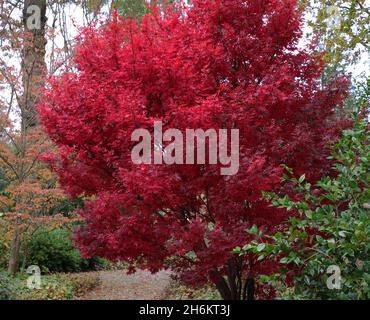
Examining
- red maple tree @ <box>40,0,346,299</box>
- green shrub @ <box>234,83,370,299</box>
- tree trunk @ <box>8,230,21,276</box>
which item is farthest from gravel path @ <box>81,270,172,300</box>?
green shrub @ <box>234,83,370,299</box>

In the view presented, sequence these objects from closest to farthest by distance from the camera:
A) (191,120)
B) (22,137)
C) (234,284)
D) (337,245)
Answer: (337,245), (191,120), (234,284), (22,137)

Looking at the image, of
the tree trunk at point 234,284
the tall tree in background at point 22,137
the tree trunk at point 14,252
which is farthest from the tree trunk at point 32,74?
the tree trunk at point 234,284

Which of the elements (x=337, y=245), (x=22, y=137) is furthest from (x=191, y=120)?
(x=22, y=137)

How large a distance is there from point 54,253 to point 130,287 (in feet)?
7.79

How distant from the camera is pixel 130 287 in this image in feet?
40.4

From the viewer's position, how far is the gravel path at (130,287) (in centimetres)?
1136

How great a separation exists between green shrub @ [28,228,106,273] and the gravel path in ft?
2.85

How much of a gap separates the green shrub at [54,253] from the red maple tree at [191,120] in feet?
24.3

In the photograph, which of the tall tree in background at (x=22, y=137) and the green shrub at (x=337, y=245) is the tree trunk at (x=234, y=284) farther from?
the tall tree in background at (x=22, y=137)

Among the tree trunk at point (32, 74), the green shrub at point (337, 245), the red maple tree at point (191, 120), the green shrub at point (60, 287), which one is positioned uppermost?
the tree trunk at point (32, 74)

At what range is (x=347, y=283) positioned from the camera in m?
3.42

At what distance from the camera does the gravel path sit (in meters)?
11.4

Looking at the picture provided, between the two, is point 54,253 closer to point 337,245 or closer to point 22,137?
point 22,137
